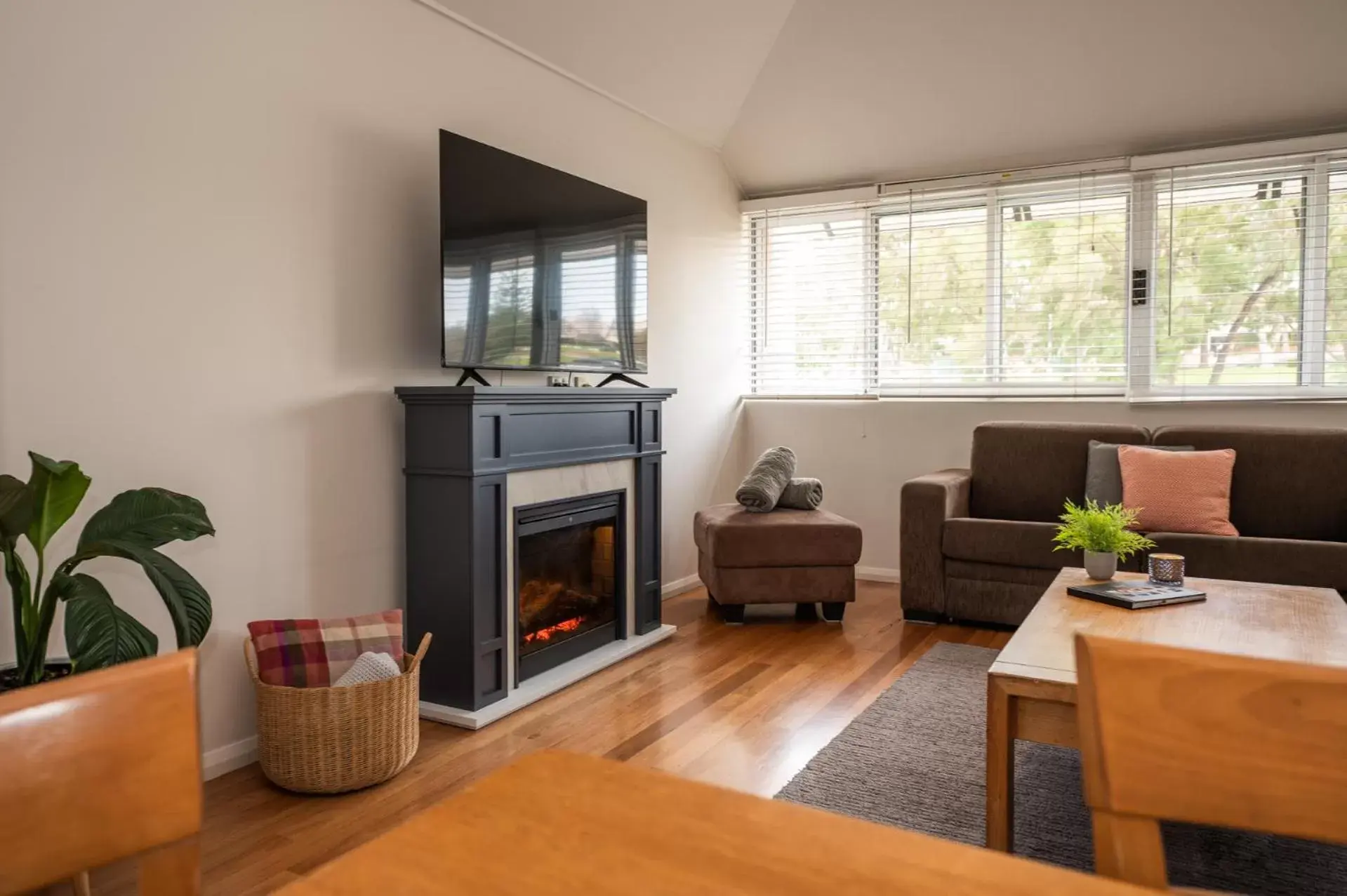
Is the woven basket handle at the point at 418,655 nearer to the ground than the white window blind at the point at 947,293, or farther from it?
nearer to the ground

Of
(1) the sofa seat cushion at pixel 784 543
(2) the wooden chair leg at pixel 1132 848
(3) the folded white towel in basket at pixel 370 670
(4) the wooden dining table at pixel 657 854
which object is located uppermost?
(4) the wooden dining table at pixel 657 854

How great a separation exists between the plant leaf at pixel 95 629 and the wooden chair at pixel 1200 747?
1.78 meters

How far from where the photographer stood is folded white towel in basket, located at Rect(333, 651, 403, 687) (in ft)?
8.83

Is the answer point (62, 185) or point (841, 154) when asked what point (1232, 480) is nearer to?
point (841, 154)

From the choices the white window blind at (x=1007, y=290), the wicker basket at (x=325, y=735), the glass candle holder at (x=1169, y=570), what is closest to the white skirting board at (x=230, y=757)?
the wicker basket at (x=325, y=735)

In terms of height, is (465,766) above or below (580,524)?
below

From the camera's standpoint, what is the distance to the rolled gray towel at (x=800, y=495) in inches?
186

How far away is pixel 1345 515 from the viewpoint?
4078mm

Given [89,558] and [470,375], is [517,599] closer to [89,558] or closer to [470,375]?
[470,375]

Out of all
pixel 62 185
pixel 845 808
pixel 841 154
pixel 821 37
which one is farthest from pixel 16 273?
pixel 841 154

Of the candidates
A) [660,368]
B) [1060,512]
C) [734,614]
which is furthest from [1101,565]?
[660,368]

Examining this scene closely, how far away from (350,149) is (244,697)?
68.0 inches

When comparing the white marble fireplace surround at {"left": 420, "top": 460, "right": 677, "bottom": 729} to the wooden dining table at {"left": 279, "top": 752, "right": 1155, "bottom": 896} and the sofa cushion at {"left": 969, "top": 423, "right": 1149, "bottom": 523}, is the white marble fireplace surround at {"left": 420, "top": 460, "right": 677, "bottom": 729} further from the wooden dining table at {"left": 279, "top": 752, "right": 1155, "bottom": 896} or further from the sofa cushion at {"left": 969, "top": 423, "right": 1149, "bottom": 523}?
the wooden dining table at {"left": 279, "top": 752, "right": 1155, "bottom": 896}

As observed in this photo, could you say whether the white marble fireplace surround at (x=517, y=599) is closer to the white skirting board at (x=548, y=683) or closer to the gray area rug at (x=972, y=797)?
the white skirting board at (x=548, y=683)
